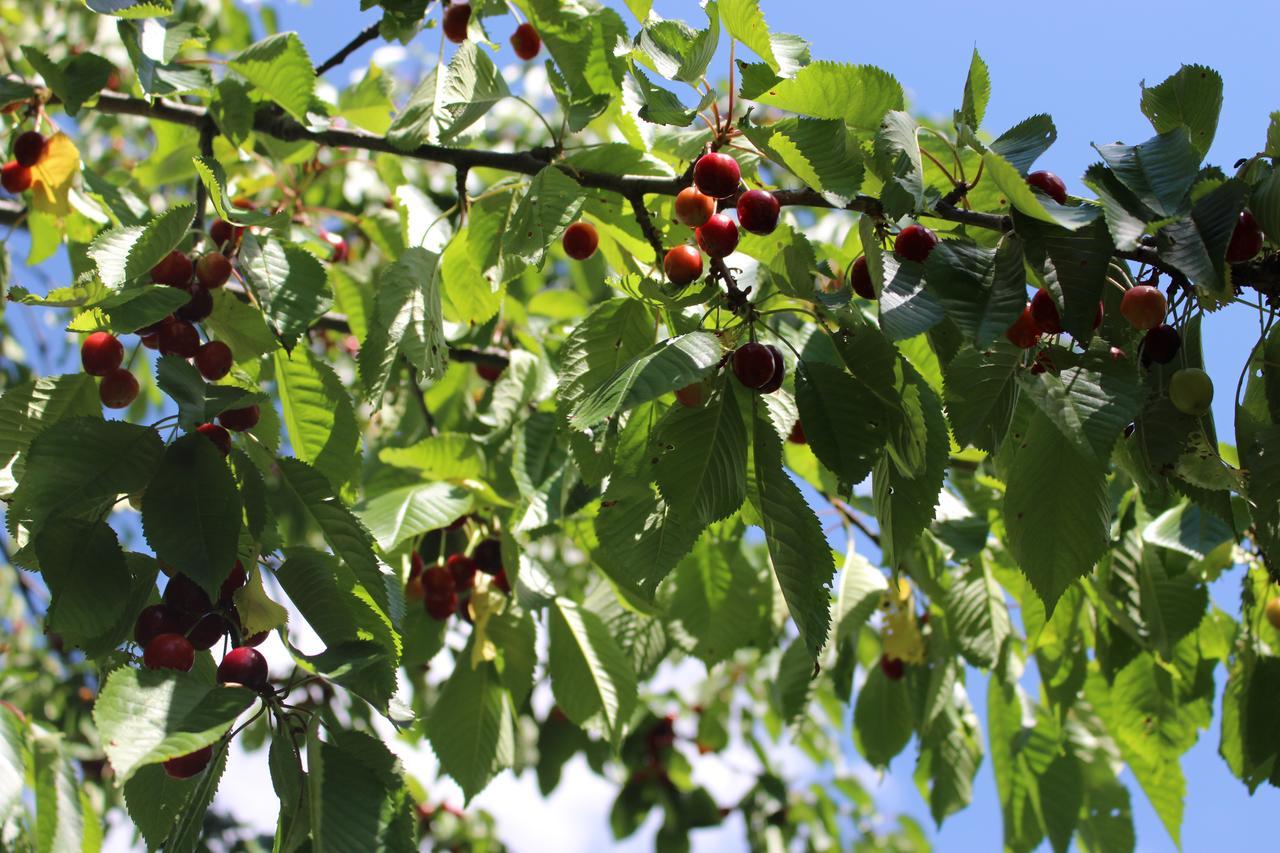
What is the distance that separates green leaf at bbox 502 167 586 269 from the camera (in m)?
1.72

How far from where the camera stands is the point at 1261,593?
233 cm

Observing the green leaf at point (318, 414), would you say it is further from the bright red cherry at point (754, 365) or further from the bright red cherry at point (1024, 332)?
the bright red cherry at point (1024, 332)

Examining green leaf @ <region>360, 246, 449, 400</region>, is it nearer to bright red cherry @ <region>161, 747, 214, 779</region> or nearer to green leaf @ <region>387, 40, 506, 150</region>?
green leaf @ <region>387, 40, 506, 150</region>

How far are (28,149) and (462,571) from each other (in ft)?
4.17

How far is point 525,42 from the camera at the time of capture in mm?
2510

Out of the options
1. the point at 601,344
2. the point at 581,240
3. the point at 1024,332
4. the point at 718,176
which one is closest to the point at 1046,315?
the point at 1024,332

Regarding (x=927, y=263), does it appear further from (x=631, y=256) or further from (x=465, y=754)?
(x=465, y=754)

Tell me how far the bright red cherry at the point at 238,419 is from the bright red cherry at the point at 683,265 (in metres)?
0.64

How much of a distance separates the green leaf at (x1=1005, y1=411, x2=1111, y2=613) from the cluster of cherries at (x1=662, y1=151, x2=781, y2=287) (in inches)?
19.9

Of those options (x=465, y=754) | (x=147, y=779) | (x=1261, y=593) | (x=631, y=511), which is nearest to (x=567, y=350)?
(x=631, y=511)

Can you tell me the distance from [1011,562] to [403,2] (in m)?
1.80

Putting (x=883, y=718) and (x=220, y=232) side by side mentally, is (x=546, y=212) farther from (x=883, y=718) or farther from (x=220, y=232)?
(x=883, y=718)

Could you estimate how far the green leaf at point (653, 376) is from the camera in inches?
48.1

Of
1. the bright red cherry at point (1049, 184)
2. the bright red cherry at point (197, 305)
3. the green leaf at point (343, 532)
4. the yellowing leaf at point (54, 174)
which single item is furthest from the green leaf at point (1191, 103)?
the yellowing leaf at point (54, 174)
